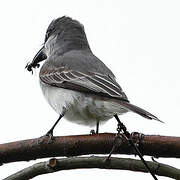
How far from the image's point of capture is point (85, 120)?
18.2 feet

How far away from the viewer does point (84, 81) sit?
5.62 m

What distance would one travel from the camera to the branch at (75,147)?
3.39 metres

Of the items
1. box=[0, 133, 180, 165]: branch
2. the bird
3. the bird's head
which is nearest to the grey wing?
the bird

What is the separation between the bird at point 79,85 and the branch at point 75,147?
→ 47cm

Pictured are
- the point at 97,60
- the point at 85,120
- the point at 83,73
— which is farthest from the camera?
the point at 97,60

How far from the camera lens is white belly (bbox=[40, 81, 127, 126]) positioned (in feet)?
16.6

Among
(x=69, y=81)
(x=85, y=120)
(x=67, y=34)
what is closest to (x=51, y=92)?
(x=69, y=81)

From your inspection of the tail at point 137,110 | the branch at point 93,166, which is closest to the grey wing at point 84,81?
the tail at point 137,110

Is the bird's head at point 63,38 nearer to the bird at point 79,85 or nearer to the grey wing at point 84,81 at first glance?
the bird at point 79,85

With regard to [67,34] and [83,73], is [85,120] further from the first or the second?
[67,34]

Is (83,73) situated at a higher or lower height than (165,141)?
higher

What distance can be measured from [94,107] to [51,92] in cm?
104

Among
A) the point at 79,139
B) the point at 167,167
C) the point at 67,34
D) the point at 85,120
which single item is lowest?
the point at 167,167

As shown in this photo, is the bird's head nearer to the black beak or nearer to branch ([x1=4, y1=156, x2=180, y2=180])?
the black beak
